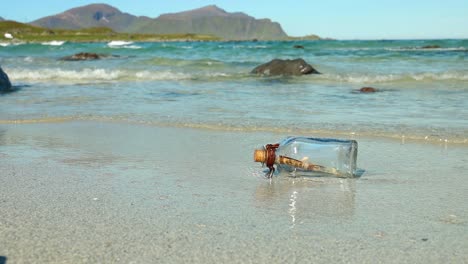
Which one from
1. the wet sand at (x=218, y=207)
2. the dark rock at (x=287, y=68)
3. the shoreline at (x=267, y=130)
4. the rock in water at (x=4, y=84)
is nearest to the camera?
the wet sand at (x=218, y=207)

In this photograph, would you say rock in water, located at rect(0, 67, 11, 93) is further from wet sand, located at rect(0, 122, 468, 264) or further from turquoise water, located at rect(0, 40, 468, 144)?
wet sand, located at rect(0, 122, 468, 264)

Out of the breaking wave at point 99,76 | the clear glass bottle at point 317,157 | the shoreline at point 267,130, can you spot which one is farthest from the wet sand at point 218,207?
the breaking wave at point 99,76

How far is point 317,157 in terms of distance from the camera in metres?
3.80

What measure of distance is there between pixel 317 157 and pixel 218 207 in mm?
1015

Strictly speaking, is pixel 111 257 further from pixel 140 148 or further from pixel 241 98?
pixel 241 98

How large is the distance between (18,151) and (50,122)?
189 centimetres

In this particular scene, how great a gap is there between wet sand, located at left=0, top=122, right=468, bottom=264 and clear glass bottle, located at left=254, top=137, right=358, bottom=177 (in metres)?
0.09

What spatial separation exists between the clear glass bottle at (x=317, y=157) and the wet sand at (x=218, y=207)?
91 mm

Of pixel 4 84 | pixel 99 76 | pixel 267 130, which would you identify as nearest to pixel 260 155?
pixel 267 130

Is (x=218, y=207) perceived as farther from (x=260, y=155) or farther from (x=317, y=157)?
(x=317, y=157)

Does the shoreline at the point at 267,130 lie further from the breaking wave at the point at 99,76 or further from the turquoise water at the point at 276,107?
the breaking wave at the point at 99,76

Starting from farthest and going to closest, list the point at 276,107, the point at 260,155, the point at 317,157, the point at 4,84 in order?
1. the point at 4,84
2. the point at 276,107
3. the point at 317,157
4. the point at 260,155

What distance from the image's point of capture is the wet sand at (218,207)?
2346 millimetres

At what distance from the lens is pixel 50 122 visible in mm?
6582
